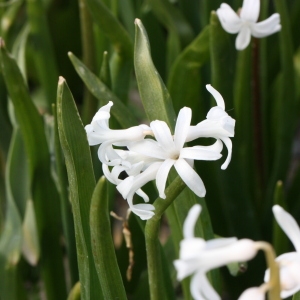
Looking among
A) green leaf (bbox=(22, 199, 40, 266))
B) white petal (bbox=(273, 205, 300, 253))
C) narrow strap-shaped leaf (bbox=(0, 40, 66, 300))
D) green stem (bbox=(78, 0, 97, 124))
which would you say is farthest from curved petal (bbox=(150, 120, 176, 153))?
green stem (bbox=(78, 0, 97, 124))


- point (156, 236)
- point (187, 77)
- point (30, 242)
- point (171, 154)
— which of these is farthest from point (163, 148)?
point (30, 242)

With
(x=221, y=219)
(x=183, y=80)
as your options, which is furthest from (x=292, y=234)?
(x=221, y=219)

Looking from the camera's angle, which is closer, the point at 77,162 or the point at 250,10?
the point at 77,162

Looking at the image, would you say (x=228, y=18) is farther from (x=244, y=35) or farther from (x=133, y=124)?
(x=133, y=124)

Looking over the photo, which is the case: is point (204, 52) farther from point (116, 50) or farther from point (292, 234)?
point (292, 234)

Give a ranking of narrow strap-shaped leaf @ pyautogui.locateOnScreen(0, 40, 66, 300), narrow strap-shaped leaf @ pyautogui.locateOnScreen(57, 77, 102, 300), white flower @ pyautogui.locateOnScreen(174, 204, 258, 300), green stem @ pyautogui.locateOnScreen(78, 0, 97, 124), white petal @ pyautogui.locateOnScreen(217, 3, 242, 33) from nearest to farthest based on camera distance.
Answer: white flower @ pyautogui.locateOnScreen(174, 204, 258, 300) < narrow strap-shaped leaf @ pyautogui.locateOnScreen(57, 77, 102, 300) < white petal @ pyautogui.locateOnScreen(217, 3, 242, 33) < narrow strap-shaped leaf @ pyautogui.locateOnScreen(0, 40, 66, 300) < green stem @ pyautogui.locateOnScreen(78, 0, 97, 124)

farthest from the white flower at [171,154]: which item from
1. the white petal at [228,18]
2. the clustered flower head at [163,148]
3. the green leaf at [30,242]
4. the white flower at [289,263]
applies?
the green leaf at [30,242]

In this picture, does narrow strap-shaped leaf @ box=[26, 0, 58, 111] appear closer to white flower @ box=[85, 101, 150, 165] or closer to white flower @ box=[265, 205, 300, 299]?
white flower @ box=[85, 101, 150, 165]

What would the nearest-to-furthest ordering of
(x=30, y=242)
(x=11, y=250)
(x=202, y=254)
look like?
(x=202, y=254) < (x=11, y=250) < (x=30, y=242)
